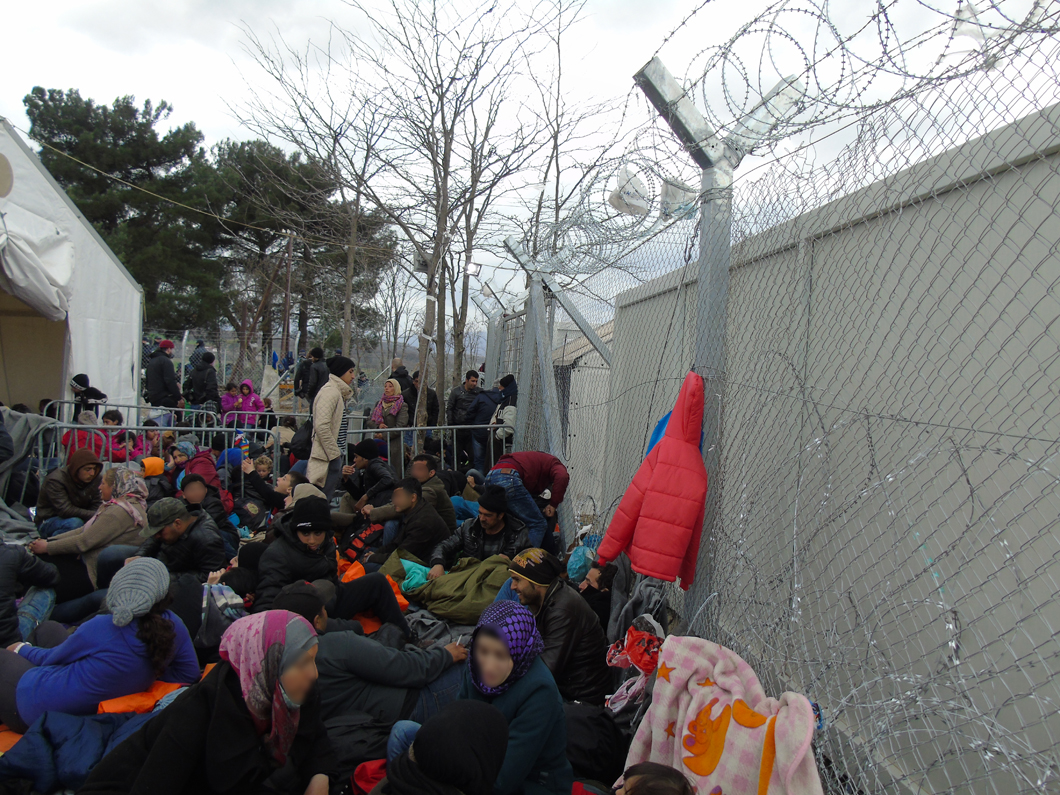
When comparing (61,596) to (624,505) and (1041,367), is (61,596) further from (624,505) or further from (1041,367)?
(1041,367)

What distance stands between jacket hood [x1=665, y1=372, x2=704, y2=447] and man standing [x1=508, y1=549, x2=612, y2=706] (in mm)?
1135

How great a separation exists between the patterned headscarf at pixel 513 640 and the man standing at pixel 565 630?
0.72m

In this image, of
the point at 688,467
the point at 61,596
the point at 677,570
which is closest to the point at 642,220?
A: the point at 688,467

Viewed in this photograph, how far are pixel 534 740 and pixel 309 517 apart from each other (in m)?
2.18

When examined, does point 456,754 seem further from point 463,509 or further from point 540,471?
point 463,509

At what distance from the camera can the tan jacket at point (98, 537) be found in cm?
443

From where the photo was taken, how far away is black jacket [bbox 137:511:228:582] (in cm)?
438

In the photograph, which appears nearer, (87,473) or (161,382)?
(87,473)

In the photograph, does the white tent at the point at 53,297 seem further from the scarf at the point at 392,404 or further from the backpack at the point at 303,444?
the scarf at the point at 392,404

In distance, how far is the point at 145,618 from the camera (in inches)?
119

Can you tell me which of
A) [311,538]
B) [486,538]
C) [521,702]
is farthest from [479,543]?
[521,702]

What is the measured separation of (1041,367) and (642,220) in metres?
1.98

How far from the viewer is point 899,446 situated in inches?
99.5

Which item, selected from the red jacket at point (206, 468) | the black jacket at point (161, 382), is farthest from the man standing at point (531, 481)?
the black jacket at point (161, 382)
